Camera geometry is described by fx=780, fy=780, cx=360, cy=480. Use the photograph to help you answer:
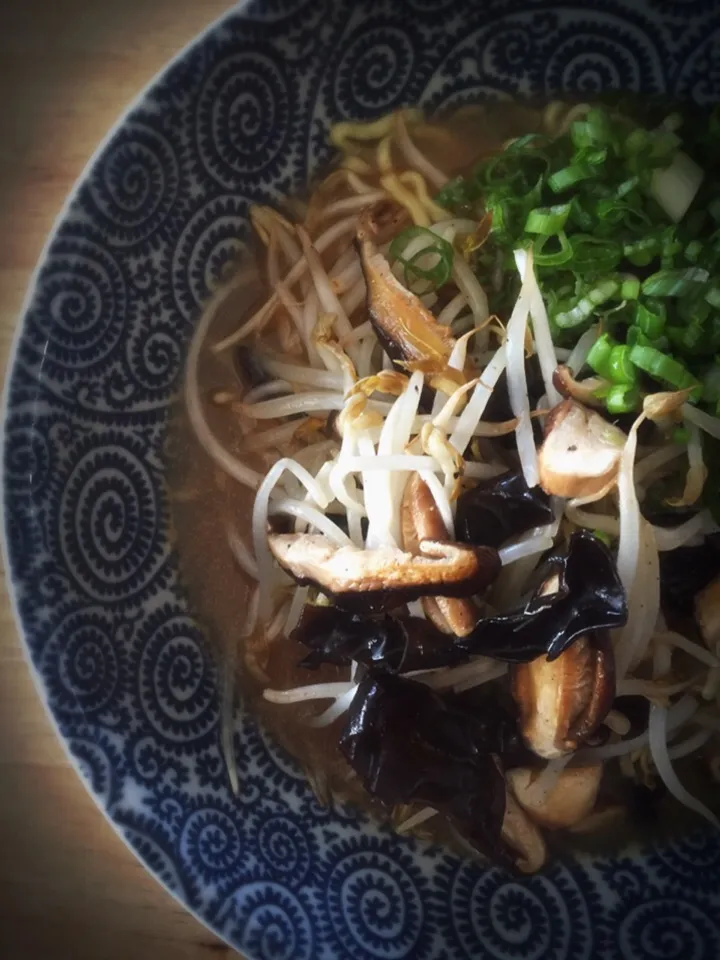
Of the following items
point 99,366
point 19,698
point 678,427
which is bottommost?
point 19,698

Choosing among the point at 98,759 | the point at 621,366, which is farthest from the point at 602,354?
the point at 98,759

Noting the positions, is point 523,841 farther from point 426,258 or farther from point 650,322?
point 426,258

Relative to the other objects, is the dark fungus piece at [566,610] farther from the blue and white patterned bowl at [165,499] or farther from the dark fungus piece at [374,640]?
the blue and white patterned bowl at [165,499]

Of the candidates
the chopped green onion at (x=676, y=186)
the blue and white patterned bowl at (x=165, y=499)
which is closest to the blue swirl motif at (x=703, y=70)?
the blue and white patterned bowl at (x=165, y=499)

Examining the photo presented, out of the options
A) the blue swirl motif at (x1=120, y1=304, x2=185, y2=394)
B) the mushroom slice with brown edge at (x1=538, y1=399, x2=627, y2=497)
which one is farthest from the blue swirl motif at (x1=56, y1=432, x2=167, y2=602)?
the mushroom slice with brown edge at (x1=538, y1=399, x2=627, y2=497)

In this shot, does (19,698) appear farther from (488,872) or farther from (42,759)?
(488,872)

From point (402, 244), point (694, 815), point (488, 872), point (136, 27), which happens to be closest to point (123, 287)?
point (402, 244)

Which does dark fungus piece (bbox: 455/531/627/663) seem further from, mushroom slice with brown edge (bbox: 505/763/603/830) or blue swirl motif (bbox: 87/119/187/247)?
blue swirl motif (bbox: 87/119/187/247)
